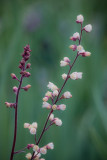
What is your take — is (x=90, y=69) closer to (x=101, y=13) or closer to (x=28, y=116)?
(x=28, y=116)

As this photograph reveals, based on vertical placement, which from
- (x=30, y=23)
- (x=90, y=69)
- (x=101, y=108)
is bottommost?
(x=101, y=108)

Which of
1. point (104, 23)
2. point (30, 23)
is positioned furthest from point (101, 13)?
point (30, 23)

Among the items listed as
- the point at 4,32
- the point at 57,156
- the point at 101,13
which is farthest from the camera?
the point at 101,13

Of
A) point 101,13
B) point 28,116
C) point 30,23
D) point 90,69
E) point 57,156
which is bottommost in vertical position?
point 57,156

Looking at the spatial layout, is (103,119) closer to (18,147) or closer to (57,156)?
(57,156)

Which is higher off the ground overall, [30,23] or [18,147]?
[30,23]

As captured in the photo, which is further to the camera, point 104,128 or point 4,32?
point 4,32

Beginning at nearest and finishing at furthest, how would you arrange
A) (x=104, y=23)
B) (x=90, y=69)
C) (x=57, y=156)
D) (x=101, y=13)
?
(x=57, y=156), (x=90, y=69), (x=104, y=23), (x=101, y=13)

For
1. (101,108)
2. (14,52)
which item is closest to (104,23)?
(14,52)

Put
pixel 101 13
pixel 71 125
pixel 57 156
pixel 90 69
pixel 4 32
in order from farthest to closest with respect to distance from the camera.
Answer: pixel 101 13
pixel 4 32
pixel 90 69
pixel 71 125
pixel 57 156
